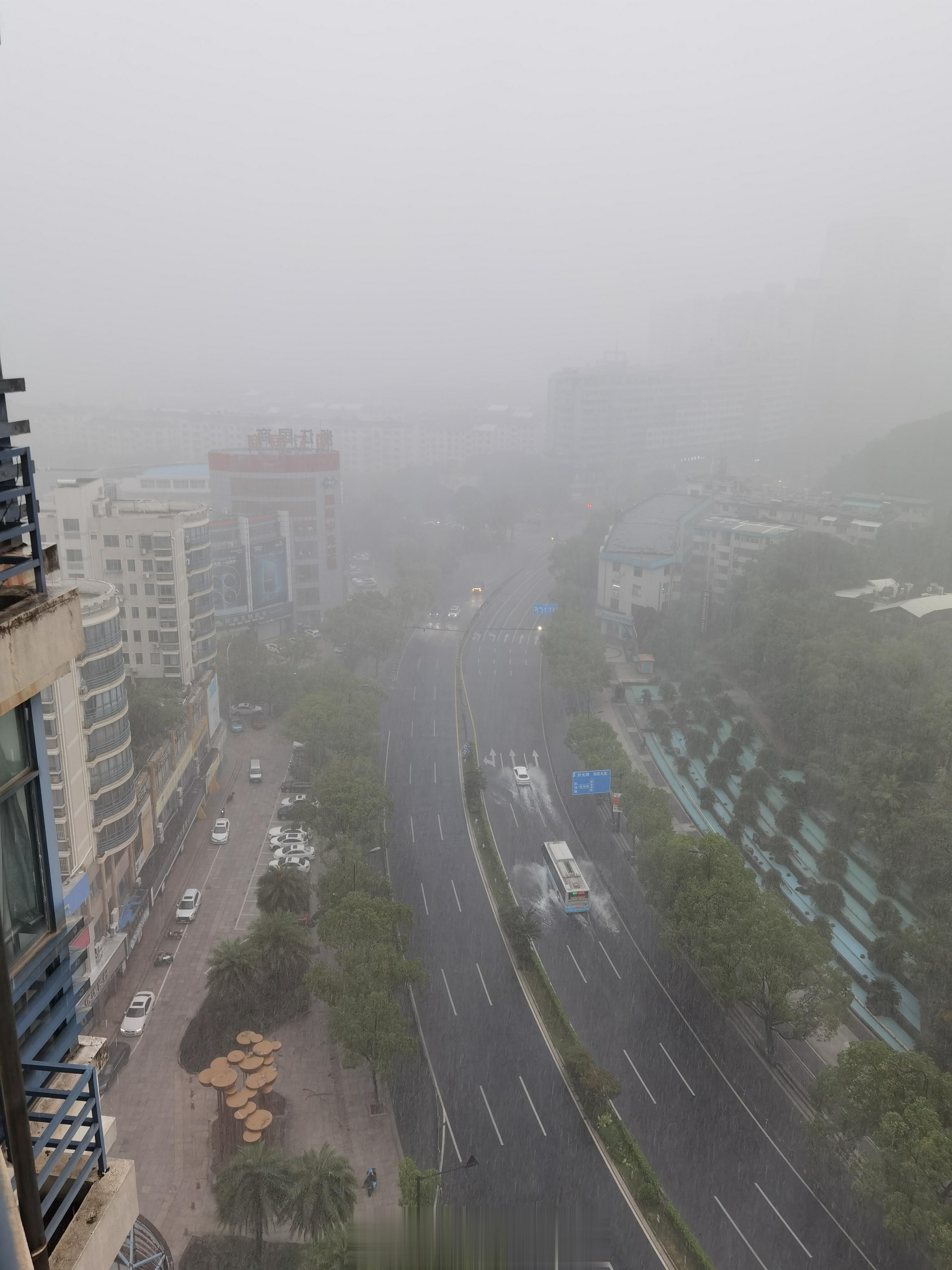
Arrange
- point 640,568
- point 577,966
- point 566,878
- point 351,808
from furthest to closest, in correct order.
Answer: point 640,568 → point 351,808 → point 566,878 → point 577,966

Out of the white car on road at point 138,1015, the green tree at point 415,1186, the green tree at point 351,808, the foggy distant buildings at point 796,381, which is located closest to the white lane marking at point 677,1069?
the green tree at point 415,1186

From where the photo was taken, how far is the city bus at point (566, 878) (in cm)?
1286

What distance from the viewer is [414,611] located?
94.3 ft

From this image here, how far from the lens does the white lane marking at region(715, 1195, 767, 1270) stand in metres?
7.78

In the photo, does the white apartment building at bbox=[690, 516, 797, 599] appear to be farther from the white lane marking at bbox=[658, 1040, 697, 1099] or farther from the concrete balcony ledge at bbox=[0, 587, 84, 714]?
the concrete balcony ledge at bbox=[0, 587, 84, 714]

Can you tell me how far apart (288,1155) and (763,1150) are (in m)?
4.79

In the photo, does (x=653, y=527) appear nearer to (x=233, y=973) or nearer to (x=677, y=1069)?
(x=677, y=1069)

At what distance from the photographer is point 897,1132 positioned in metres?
7.46

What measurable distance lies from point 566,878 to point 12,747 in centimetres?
1224

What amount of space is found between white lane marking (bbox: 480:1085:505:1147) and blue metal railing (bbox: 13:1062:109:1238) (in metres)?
8.41

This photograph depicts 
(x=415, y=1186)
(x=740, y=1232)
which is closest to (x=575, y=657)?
(x=740, y=1232)

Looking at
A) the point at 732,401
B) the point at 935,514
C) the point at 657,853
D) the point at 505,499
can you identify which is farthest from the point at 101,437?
the point at 657,853

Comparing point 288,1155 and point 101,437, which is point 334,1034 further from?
point 101,437

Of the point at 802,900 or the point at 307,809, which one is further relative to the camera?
the point at 307,809
